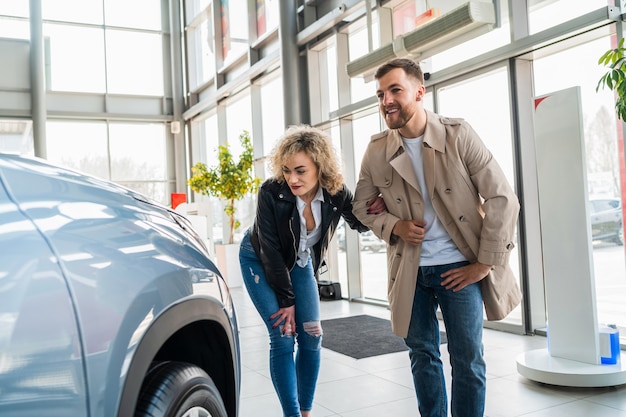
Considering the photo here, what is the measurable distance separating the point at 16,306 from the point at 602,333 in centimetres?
318

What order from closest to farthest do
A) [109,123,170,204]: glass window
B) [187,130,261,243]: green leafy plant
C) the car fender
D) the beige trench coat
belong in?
the car fender < the beige trench coat < [187,130,261,243]: green leafy plant < [109,123,170,204]: glass window

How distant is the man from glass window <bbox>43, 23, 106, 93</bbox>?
37.8 ft

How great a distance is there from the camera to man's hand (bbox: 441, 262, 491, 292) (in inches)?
77.8

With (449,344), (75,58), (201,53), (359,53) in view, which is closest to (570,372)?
(449,344)

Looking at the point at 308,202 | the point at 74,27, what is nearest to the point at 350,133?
the point at 308,202

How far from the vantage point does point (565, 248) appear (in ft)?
10.9

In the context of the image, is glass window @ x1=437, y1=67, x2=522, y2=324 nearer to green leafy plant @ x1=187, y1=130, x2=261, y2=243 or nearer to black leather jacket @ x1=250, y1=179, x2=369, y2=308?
black leather jacket @ x1=250, y1=179, x2=369, y2=308

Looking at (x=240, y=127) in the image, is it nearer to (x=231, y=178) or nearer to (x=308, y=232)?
(x=231, y=178)

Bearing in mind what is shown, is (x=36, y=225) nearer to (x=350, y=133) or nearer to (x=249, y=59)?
(x=350, y=133)

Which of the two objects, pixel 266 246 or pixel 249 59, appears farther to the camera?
pixel 249 59

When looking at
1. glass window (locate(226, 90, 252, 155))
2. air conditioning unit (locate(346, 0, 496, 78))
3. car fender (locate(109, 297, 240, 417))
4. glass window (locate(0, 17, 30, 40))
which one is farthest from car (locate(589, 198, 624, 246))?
glass window (locate(0, 17, 30, 40))

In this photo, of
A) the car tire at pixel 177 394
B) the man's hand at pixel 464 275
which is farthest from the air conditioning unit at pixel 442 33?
the car tire at pixel 177 394

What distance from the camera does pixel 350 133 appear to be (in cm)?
750

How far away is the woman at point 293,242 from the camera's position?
2.32 m
